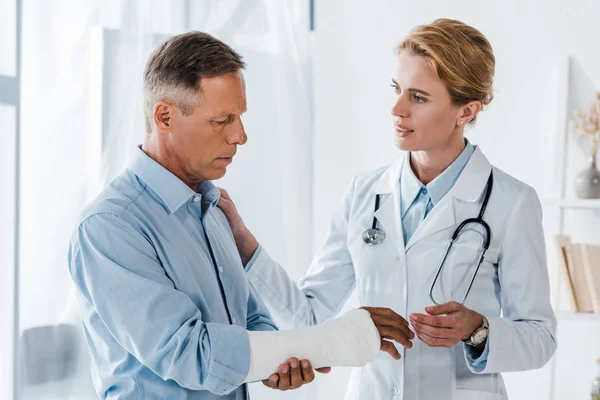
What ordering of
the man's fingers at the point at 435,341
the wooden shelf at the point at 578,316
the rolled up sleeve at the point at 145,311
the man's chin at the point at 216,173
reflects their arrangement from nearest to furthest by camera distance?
the rolled up sleeve at the point at 145,311, the man's chin at the point at 216,173, the man's fingers at the point at 435,341, the wooden shelf at the point at 578,316

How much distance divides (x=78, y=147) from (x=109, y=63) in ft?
0.83

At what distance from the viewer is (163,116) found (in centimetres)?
132

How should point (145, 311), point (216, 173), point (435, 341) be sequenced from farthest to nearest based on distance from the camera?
point (435, 341) → point (216, 173) → point (145, 311)

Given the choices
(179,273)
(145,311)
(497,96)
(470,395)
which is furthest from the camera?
(497,96)

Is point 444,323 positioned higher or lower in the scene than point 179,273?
lower

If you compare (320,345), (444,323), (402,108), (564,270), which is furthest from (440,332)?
(564,270)

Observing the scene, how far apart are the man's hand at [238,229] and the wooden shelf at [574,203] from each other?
1.27 meters

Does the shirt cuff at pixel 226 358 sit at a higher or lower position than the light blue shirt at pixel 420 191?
lower

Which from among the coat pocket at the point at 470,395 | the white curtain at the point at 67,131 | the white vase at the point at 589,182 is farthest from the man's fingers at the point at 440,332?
the white vase at the point at 589,182

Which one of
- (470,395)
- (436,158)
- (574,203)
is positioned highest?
(436,158)

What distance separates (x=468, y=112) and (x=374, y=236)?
362 millimetres

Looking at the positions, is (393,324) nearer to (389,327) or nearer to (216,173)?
(389,327)

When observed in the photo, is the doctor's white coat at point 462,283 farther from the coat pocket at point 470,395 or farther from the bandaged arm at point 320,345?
the bandaged arm at point 320,345

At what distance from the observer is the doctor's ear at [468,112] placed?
1713mm
